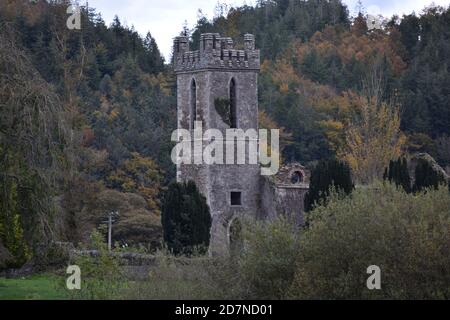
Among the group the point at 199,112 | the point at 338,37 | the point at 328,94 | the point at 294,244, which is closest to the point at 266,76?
the point at 328,94

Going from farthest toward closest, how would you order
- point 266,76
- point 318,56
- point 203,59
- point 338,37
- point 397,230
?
1. point 338,37
2. point 318,56
3. point 266,76
4. point 203,59
5. point 397,230

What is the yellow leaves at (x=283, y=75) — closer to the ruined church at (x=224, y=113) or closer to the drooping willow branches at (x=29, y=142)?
the ruined church at (x=224, y=113)

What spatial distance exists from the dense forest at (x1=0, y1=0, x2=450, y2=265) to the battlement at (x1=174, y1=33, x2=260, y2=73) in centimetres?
477

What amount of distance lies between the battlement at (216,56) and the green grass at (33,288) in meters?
13.9

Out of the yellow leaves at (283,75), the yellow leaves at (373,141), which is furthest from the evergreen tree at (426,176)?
the yellow leaves at (283,75)

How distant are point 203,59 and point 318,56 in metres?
29.4

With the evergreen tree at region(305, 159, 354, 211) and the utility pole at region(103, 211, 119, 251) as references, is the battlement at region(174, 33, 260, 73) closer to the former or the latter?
the evergreen tree at region(305, 159, 354, 211)

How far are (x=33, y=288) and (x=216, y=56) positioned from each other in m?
16.9

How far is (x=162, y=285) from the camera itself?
21.2m

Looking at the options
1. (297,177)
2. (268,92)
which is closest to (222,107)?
(297,177)

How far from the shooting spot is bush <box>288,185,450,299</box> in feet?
66.7

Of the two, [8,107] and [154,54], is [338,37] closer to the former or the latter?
[154,54]

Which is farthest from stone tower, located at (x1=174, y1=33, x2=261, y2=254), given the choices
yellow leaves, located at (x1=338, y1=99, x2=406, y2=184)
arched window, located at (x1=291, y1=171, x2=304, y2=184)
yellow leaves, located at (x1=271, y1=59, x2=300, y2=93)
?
yellow leaves, located at (x1=271, y1=59, x2=300, y2=93)

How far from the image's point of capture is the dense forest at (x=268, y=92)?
48406 millimetres
